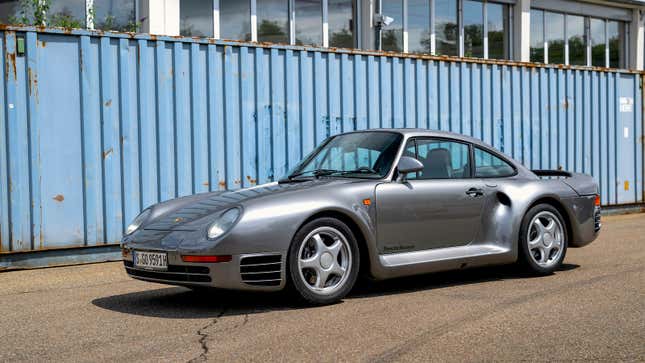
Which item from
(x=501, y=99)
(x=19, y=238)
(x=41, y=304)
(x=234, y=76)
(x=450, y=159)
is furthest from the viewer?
(x=501, y=99)

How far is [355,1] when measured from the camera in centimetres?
1750

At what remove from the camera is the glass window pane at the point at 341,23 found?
56.2 ft

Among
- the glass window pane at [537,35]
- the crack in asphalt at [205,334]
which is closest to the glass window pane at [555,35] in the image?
the glass window pane at [537,35]

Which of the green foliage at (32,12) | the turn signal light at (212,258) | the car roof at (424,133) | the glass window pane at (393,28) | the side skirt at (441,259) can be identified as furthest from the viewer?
the glass window pane at (393,28)

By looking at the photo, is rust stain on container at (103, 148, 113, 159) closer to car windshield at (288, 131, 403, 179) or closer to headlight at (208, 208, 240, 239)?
car windshield at (288, 131, 403, 179)

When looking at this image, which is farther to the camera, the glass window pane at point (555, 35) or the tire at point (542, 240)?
the glass window pane at point (555, 35)

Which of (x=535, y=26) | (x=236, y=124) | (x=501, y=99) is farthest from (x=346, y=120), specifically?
(x=535, y=26)

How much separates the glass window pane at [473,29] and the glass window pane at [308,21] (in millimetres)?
4873

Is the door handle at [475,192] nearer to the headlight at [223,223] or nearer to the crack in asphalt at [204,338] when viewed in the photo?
the headlight at [223,223]

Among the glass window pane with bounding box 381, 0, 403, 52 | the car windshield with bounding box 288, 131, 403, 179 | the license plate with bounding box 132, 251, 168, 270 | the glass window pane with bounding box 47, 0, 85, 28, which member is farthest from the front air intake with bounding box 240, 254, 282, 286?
the glass window pane with bounding box 381, 0, 403, 52

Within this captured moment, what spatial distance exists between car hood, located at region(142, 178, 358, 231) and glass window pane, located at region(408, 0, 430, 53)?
12.9 metres

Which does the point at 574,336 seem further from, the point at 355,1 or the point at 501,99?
the point at 355,1

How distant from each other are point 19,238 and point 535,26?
1621cm

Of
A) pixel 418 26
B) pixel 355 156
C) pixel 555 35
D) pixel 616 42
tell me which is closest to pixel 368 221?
pixel 355 156
